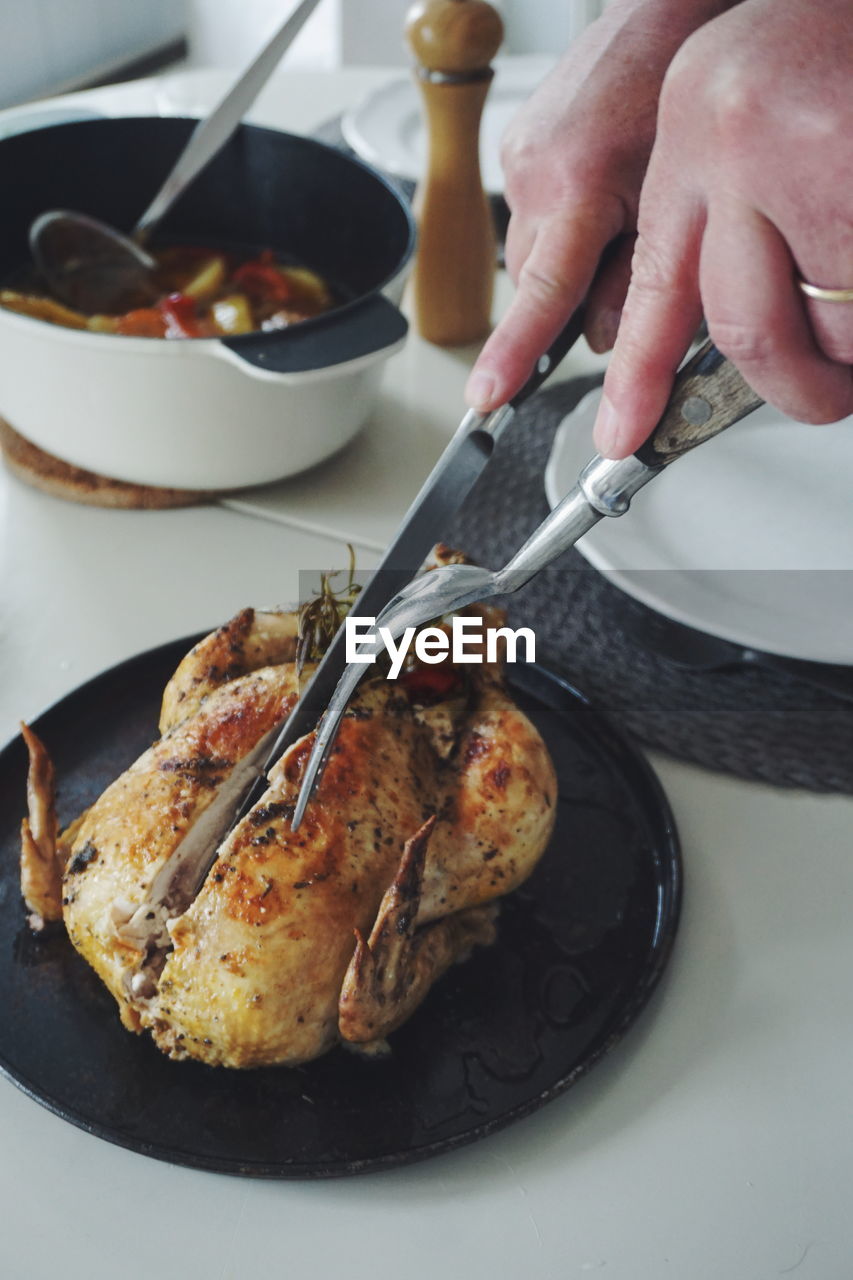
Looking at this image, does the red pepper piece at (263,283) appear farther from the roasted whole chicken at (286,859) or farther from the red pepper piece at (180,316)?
the roasted whole chicken at (286,859)

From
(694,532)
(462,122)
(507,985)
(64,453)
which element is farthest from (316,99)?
(507,985)

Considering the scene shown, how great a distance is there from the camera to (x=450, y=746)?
0.86m

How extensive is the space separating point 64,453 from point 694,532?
687mm

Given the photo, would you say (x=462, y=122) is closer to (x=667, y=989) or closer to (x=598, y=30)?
(x=598, y=30)

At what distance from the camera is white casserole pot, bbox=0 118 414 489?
109cm

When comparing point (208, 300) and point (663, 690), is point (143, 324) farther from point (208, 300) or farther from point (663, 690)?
point (663, 690)

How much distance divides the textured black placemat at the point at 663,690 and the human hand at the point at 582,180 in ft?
0.82

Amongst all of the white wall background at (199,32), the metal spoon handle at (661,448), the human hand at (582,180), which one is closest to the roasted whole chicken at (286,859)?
the metal spoon handle at (661,448)

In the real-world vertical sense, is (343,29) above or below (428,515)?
below

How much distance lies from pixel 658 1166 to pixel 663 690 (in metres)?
0.44

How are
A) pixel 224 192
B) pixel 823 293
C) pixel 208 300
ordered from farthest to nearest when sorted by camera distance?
pixel 224 192 → pixel 208 300 → pixel 823 293

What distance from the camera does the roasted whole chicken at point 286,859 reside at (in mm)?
700

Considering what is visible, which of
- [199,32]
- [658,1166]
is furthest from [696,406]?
[199,32]

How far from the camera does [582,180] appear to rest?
0.99 meters
